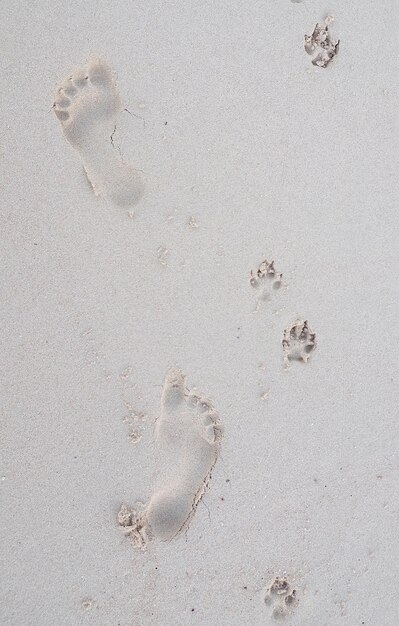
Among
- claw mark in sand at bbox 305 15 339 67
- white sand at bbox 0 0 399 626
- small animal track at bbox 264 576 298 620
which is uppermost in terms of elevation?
claw mark in sand at bbox 305 15 339 67

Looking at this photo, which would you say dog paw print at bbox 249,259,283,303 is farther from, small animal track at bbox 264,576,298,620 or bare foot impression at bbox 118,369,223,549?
small animal track at bbox 264,576,298,620

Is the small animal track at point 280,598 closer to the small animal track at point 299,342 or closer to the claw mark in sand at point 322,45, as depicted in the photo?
the small animal track at point 299,342

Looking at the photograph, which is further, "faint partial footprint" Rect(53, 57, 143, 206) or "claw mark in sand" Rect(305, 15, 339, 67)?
"claw mark in sand" Rect(305, 15, 339, 67)

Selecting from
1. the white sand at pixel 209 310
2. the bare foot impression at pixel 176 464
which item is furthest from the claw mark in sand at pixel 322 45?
the bare foot impression at pixel 176 464

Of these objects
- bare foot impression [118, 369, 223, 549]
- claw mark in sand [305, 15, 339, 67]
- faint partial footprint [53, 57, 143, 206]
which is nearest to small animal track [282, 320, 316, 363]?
bare foot impression [118, 369, 223, 549]

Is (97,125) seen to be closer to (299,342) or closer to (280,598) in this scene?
(299,342)

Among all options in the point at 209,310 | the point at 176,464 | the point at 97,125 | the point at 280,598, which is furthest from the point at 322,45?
the point at 280,598

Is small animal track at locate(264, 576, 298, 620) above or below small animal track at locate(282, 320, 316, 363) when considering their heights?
below

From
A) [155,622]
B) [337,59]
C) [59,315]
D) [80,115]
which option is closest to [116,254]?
[59,315]
